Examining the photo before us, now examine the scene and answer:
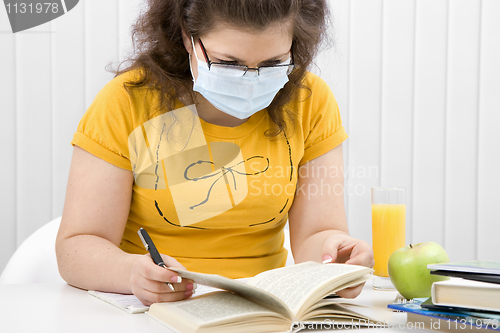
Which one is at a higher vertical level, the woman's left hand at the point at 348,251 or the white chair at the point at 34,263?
the woman's left hand at the point at 348,251

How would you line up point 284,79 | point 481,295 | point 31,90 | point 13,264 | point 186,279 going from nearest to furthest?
point 481,295
point 186,279
point 284,79
point 13,264
point 31,90

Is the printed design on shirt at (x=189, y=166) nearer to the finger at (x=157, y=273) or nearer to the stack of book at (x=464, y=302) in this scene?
the finger at (x=157, y=273)

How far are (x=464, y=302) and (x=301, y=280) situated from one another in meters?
0.22

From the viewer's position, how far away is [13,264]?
115cm

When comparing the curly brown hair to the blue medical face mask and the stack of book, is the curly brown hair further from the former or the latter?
the stack of book

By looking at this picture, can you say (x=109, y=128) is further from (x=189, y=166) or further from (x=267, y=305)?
(x=267, y=305)

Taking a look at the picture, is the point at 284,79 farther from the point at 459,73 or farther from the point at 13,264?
the point at 459,73

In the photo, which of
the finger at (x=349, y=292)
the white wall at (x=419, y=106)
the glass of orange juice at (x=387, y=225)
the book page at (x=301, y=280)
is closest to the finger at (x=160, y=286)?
the book page at (x=301, y=280)

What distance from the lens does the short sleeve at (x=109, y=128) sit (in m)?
0.93

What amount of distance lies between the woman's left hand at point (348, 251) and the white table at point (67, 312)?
68mm

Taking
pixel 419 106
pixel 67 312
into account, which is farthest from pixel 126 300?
pixel 419 106

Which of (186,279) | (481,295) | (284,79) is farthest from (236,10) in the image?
(481,295)

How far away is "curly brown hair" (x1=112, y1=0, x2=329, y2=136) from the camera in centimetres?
88

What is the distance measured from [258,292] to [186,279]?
0.17m
